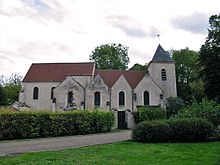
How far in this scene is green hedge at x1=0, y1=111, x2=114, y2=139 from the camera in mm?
22891

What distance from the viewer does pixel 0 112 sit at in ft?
75.5

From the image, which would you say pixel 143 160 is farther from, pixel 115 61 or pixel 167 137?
pixel 115 61

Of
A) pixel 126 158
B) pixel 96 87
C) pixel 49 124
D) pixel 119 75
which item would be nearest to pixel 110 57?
pixel 119 75

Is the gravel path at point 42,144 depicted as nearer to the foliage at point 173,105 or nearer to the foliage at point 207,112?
the foliage at point 207,112

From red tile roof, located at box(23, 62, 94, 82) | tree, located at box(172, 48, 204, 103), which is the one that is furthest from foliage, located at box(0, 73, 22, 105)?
tree, located at box(172, 48, 204, 103)

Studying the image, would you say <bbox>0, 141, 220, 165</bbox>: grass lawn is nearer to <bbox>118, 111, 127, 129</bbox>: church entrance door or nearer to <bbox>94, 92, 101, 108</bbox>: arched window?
<bbox>118, 111, 127, 129</bbox>: church entrance door

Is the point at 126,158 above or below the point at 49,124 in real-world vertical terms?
below

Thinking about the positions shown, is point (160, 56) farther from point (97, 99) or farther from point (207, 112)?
point (207, 112)

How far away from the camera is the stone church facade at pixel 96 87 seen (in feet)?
151

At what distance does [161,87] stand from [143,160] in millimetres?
38696

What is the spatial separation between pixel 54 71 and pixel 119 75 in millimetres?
11457

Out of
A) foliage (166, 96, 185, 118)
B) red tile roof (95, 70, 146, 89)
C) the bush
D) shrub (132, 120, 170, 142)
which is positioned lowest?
shrub (132, 120, 170, 142)

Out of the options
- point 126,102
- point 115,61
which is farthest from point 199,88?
point 115,61

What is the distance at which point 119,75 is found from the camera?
5044 cm
